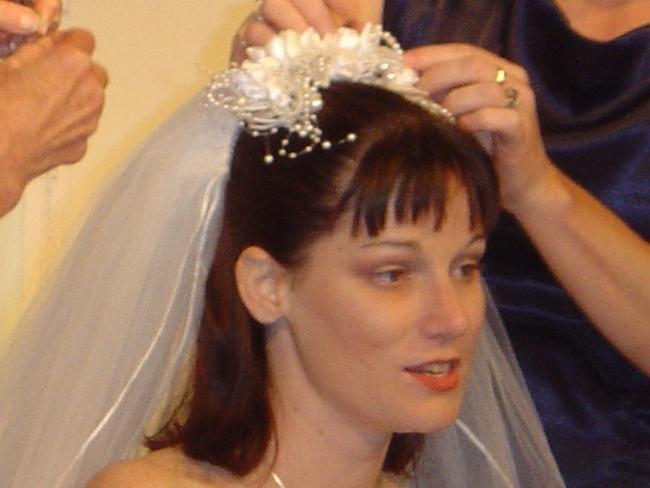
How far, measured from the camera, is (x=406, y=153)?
1213mm

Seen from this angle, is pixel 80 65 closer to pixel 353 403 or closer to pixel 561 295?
pixel 353 403

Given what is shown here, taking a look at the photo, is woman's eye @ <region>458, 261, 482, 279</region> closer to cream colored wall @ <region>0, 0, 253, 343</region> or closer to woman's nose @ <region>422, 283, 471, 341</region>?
woman's nose @ <region>422, 283, 471, 341</region>

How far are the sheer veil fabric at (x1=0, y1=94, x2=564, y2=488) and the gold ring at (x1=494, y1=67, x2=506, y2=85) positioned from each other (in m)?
0.25

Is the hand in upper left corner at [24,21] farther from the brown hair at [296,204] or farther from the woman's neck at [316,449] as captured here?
the woman's neck at [316,449]

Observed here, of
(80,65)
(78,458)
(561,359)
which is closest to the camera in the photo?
(80,65)

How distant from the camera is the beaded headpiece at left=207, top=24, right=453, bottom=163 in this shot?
4.03 ft

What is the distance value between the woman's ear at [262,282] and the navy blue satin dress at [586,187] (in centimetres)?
32

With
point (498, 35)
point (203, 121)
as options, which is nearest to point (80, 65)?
point (203, 121)

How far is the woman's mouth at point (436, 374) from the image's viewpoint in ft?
3.88

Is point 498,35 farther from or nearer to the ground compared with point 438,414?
farther from the ground

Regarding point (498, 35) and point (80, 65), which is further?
point (498, 35)

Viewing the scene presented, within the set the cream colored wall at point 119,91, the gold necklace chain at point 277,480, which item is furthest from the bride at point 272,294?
the cream colored wall at point 119,91

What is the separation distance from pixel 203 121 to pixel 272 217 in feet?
0.43

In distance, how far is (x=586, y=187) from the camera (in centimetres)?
147
